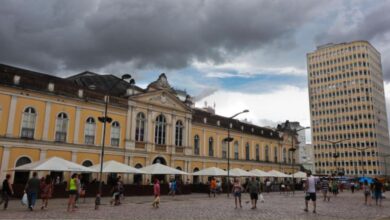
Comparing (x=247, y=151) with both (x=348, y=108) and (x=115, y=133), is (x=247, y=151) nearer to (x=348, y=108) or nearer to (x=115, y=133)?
(x=115, y=133)

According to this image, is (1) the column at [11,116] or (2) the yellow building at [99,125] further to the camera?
(2) the yellow building at [99,125]

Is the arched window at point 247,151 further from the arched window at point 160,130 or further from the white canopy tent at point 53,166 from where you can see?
the white canopy tent at point 53,166

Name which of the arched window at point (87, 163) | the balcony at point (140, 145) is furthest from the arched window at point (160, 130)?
the arched window at point (87, 163)

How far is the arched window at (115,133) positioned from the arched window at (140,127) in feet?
7.15

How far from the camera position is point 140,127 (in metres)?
36.9

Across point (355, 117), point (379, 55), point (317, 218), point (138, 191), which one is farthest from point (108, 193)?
point (379, 55)

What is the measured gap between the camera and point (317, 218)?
13.4 meters

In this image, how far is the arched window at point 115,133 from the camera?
113 ft

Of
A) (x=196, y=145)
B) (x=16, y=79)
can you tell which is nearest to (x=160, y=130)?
(x=196, y=145)

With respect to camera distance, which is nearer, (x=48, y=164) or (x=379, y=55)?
(x=48, y=164)

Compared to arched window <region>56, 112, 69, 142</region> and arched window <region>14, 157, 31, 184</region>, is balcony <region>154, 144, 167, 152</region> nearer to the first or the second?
arched window <region>56, 112, 69, 142</region>

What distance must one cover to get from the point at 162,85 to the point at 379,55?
3623 inches

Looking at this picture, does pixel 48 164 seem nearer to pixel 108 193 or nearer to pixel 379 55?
pixel 108 193

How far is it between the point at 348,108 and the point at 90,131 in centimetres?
8424
